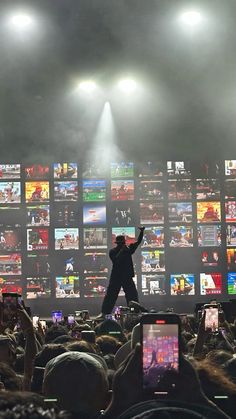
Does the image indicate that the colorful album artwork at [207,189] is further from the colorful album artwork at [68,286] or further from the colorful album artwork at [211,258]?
the colorful album artwork at [68,286]

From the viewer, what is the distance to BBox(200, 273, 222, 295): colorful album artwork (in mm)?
24188

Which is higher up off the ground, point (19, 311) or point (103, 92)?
point (103, 92)

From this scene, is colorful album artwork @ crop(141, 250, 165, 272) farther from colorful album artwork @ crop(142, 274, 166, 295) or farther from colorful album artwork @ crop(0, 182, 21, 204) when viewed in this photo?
colorful album artwork @ crop(0, 182, 21, 204)

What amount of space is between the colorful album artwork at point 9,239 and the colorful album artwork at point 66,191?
1.56 meters

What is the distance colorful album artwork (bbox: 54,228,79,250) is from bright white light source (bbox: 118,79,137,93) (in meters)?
4.76

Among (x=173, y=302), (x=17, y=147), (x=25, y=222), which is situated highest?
(x=17, y=147)

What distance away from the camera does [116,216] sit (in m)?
24.4

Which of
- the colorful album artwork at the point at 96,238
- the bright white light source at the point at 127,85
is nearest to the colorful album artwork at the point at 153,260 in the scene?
the colorful album artwork at the point at 96,238

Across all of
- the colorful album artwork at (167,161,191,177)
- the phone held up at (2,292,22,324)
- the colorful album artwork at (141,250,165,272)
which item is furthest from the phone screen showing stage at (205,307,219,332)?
the colorful album artwork at (167,161,191,177)

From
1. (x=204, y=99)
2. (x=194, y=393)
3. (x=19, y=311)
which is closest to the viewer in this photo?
(x=194, y=393)

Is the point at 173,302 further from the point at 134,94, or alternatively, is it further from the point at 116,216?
the point at 134,94

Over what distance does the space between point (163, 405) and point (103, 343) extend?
144 inches

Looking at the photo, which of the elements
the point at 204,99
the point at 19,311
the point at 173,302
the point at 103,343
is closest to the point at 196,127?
the point at 204,99

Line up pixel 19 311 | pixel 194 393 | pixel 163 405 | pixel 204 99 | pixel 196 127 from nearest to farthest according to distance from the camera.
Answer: pixel 163 405
pixel 194 393
pixel 19 311
pixel 204 99
pixel 196 127
